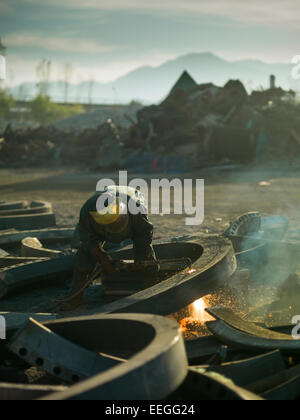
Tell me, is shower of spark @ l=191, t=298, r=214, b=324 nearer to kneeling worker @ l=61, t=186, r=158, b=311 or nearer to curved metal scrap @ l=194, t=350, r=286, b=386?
kneeling worker @ l=61, t=186, r=158, b=311

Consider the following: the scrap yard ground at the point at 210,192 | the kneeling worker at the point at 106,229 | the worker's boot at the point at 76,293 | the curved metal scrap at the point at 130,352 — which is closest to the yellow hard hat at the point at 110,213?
the kneeling worker at the point at 106,229

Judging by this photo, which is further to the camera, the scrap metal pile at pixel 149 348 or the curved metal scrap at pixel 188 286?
the curved metal scrap at pixel 188 286

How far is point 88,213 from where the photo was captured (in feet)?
16.0

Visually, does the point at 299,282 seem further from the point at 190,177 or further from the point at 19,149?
the point at 19,149

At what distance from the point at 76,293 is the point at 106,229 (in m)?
0.74

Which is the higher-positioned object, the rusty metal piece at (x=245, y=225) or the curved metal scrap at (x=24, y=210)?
the rusty metal piece at (x=245, y=225)

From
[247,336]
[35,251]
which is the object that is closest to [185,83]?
[35,251]

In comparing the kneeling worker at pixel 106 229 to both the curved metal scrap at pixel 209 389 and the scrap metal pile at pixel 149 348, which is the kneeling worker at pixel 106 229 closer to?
the scrap metal pile at pixel 149 348

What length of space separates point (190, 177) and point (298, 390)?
15.6 m

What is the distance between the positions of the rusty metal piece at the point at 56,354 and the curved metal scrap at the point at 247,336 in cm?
94

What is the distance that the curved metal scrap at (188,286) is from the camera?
4.30 meters

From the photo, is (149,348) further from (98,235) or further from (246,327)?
(98,235)
